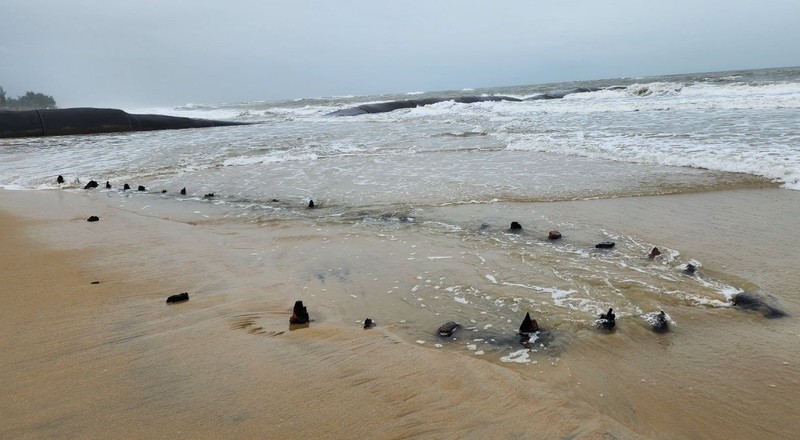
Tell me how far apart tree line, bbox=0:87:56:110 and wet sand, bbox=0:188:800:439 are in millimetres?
46880

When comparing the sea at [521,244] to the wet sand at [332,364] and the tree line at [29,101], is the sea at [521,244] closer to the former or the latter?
the wet sand at [332,364]

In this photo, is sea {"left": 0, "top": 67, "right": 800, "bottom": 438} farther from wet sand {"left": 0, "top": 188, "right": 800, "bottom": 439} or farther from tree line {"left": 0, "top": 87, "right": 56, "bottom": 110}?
tree line {"left": 0, "top": 87, "right": 56, "bottom": 110}

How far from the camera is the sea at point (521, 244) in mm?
2531

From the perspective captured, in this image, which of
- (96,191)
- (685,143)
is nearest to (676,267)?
(685,143)

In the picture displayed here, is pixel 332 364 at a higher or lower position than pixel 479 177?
higher

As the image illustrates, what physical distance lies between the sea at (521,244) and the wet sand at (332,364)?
0.07ft

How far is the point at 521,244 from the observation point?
440cm

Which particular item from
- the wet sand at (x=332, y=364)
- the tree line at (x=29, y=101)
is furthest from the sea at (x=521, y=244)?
the tree line at (x=29, y=101)

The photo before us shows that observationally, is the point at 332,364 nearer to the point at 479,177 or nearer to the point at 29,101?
the point at 479,177

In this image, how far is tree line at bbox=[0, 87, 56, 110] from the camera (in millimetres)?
40456

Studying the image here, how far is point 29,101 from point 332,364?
5269 centimetres

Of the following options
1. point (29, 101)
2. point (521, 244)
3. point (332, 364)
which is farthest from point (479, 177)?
point (29, 101)

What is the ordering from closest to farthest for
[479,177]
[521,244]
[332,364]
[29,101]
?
[332,364] → [521,244] → [479,177] → [29,101]

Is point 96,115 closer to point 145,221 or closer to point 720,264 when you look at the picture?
point 145,221
